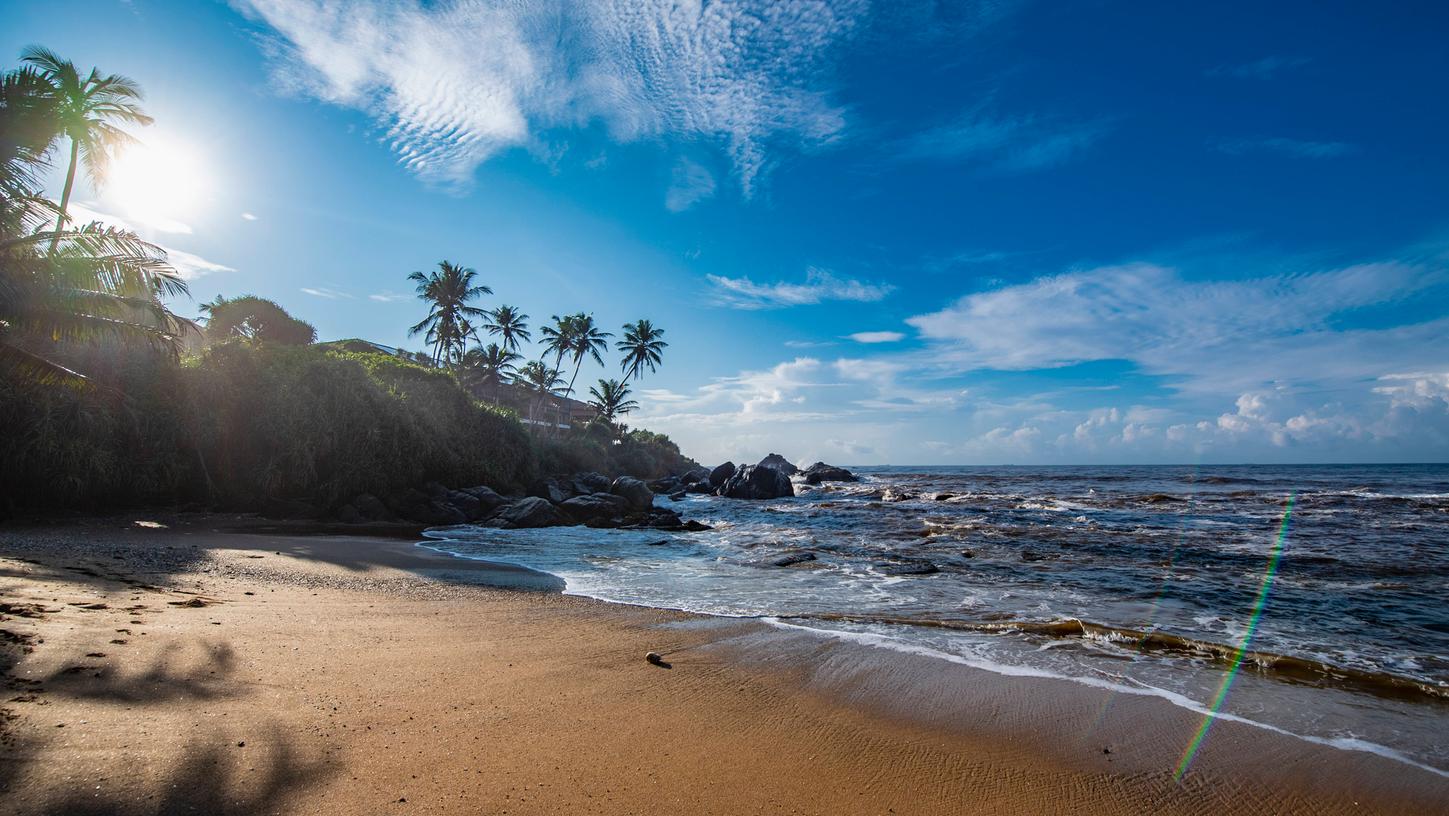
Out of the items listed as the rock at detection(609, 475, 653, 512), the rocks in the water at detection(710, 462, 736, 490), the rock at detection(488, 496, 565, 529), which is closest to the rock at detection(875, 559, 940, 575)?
the rock at detection(488, 496, 565, 529)

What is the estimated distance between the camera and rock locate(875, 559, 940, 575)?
35.9 ft

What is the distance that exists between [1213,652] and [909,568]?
5378 mm

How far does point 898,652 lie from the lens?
5.97 metres

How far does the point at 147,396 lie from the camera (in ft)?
51.2

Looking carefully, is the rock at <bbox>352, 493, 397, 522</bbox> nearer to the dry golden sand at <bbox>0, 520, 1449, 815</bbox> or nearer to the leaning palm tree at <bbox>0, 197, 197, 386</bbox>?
the leaning palm tree at <bbox>0, 197, 197, 386</bbox>

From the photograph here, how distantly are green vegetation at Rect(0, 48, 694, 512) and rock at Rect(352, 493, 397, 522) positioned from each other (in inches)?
27.3

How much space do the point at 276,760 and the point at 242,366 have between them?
19806 millimetres

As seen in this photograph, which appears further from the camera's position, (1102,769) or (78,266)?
(78,266)

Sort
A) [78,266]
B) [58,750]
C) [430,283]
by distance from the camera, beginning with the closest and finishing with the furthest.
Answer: [58,750], [78,266], [430,283]

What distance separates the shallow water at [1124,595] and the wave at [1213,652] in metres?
0.02

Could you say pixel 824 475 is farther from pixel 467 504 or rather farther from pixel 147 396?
pixel 147 396

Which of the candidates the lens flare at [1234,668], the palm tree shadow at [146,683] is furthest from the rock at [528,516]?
the lens flare at [1234,668]

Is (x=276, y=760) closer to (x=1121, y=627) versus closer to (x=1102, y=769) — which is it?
(x=1102, y=769)

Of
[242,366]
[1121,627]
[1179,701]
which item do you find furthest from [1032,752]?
[242,366]
